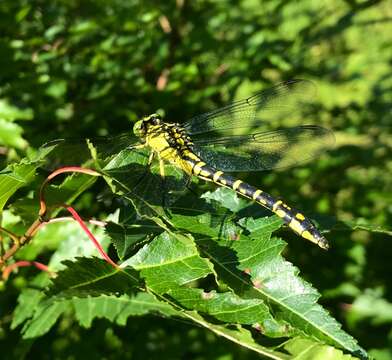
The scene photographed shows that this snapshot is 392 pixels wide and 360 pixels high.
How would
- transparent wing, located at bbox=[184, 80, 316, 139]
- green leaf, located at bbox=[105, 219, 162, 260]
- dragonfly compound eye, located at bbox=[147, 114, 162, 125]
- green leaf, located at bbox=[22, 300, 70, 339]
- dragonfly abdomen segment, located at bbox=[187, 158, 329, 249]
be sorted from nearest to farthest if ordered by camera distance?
green leaf, located at bbox=[105, 219, 162, 260], dragonfly abdomen segment, located at bbox=[187, 158, 329, 249], green leaf, located at bbox=[22, 300, 70, 339], dragonfly compound eye, located at bbox=[147, 114, 162, 125], transparent wing, located at bbox=[184, 80, 316, 139]

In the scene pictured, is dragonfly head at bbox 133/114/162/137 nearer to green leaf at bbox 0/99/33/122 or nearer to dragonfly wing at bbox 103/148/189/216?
dragonfly wing at bbox 103/148/189/216

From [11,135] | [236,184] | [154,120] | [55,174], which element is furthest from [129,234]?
[11,135]

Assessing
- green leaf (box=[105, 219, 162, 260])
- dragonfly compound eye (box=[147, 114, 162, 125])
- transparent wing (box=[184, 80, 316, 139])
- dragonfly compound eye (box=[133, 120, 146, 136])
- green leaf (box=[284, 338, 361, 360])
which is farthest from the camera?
transparent wing (box=[184, 80, 316, 139])

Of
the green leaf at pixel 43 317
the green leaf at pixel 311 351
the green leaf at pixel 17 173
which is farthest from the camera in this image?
the green leaf at pixel 43 317

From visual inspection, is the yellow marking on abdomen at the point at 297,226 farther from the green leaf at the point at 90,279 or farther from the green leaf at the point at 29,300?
the green leaf at the point at 29,300

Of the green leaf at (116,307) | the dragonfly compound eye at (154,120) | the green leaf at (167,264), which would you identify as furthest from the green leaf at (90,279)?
the dragonfly compound eye at (154,120)

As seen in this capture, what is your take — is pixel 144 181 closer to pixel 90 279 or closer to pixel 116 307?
pixel 90 279

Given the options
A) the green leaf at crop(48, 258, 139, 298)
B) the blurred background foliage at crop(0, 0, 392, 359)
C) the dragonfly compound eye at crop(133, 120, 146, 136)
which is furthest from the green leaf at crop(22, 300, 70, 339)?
the dragonfly compound eye at crop(133, 120, 146, 136)
